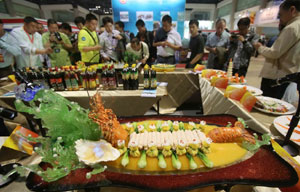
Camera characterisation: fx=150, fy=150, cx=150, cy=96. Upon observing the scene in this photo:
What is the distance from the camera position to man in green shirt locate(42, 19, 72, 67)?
384 cm

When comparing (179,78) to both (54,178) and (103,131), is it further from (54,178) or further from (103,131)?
(54,178)

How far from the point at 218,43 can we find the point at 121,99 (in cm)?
297

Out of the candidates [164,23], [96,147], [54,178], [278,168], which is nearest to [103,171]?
[96,147]

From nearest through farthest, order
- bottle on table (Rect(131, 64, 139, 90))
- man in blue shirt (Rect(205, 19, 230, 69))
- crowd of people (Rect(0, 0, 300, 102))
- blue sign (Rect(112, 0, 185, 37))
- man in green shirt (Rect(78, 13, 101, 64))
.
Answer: bottle on table (Rect(131, 64, 139, 90))
crowd of people (Rect(0, 0, 300, 102))
man in green shirt (Rect(78, 13, 101, 64))
man in blue shirt (Rect(205, 19, 230, 69))
blue sign (Rect(112, 0, 185, 37))

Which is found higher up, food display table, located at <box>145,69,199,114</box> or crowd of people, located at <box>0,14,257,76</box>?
crowd of people, located at <box>0,14,257,76</box>

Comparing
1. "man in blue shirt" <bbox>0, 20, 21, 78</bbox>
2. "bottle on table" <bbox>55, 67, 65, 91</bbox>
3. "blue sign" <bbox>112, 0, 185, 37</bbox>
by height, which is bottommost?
"bottle on table" <bbox>55, 67, 65, 91</bbox>

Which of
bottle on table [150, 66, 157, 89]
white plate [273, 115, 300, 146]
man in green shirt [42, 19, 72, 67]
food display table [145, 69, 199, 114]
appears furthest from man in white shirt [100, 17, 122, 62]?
white plate [273, 115, 300, 146]

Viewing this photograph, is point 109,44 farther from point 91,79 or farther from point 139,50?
point 91,79

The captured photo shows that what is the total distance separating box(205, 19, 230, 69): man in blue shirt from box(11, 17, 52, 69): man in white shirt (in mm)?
3872

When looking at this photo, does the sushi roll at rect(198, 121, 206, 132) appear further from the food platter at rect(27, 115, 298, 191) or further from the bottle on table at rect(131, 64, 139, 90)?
the bottle on table at rect(131, 64, 139, 90)

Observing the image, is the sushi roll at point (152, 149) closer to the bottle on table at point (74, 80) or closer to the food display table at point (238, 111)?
the food display table at point (238, 111)

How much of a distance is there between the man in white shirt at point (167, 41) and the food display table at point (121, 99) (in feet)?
6.59

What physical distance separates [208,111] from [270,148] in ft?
4.90

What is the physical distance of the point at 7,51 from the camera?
Answer: 352 cm
